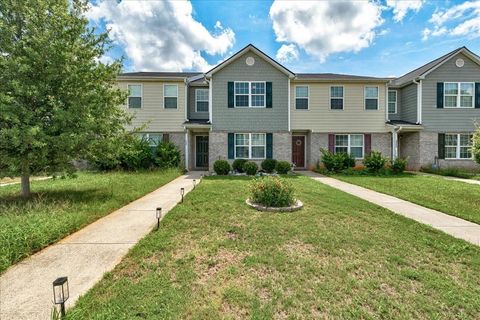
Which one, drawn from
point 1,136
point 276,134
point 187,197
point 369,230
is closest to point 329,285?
point 369,230

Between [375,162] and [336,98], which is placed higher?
[336,98]

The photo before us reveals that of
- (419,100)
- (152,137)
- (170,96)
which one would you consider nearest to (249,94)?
(170,96)

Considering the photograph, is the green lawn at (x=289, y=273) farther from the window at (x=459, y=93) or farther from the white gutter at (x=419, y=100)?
the window at (x=459, y=93)

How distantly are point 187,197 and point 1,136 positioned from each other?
4715 mm

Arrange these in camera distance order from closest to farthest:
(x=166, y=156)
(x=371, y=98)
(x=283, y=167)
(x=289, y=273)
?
(x=289, y=273)
(x=283, y=167)
(x=166, y=156)
(x=371, y=98)

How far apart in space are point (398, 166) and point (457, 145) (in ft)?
16.9

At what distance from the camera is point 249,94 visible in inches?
583

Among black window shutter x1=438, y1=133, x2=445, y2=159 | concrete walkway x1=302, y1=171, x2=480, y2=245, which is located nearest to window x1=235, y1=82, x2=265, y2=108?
concrete walkway x1=302, y1=171, x2=480, y2=245

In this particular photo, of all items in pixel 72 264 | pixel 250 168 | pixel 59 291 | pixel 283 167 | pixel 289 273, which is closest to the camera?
pixel 59 291

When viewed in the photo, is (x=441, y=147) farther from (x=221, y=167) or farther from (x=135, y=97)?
(x=135, y=97)

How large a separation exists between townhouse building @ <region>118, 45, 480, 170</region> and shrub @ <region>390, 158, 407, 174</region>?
5.26ft

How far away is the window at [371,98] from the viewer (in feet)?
52.1

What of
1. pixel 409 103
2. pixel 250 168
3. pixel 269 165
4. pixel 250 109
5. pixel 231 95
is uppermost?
pixel 231 95

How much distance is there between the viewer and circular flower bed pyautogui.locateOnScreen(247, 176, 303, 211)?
6393mm
